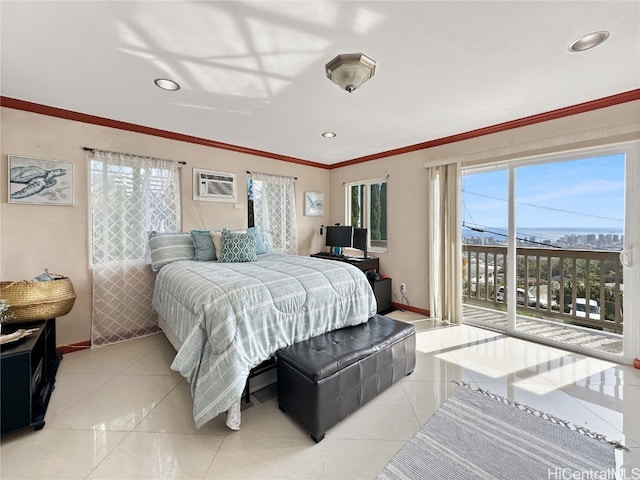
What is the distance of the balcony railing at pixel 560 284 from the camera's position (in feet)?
8.94

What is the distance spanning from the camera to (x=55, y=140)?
2512 millimetres

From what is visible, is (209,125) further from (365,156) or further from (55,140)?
(365,156)

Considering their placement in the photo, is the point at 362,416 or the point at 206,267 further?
the point at 206,267

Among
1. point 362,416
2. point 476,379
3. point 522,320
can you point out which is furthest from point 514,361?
point 362,416

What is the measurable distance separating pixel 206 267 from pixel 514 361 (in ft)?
9.24

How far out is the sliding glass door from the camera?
240 cm

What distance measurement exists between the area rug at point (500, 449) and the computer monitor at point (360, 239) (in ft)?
7.84

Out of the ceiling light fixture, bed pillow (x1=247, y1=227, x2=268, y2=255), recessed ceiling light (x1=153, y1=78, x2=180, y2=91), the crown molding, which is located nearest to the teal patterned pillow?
bed pillow (x1=247, y1=227, x2=268, y2=255)

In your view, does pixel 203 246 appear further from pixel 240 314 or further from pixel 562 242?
pixel 562 242

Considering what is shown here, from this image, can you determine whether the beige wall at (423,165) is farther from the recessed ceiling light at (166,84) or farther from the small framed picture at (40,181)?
the small framed picture at (40,181)

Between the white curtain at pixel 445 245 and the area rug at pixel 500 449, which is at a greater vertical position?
the white curtain at pixel 445 245

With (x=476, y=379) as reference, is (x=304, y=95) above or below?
above

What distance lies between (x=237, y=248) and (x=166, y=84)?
1.52 meters

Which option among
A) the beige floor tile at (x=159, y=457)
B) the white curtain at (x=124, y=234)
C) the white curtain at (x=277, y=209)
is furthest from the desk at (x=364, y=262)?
the beige floor tile at (x=159, y=457)
